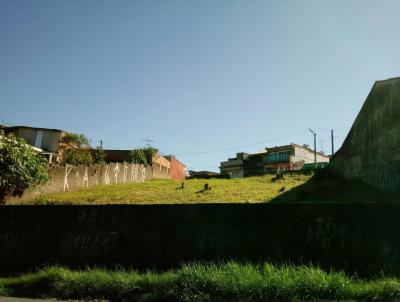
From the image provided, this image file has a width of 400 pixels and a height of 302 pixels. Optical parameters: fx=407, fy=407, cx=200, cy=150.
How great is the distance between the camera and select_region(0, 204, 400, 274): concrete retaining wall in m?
7.48

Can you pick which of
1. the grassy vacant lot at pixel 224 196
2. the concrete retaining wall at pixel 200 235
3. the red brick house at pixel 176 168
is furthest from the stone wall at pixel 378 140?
the red brick house at pixel 176 168

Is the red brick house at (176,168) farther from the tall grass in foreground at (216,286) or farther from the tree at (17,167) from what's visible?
the tall grass in foreground at (216,286)

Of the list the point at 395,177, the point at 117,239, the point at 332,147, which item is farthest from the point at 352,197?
the point at 332,147

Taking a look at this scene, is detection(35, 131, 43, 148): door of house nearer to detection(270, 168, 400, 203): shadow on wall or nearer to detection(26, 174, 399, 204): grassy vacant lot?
detection(26, 174, 399, 204): grassy vacant lot

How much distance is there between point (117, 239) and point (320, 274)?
4.63 m

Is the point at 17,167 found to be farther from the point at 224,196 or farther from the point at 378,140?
the point at 378,140

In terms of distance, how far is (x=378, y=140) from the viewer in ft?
60.7

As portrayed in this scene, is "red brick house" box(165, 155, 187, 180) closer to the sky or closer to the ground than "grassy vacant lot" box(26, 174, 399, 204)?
closer to the sky

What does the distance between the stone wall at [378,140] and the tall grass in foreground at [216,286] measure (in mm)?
11555

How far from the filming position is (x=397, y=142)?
53.9 feet

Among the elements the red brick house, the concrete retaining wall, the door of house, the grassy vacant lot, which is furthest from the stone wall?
the red brick house

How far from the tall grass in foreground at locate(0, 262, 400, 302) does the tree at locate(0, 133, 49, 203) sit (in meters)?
8.57

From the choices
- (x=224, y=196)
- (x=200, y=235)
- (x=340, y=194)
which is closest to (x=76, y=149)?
(x=224, y=196)

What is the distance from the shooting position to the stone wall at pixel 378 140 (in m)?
16.9
